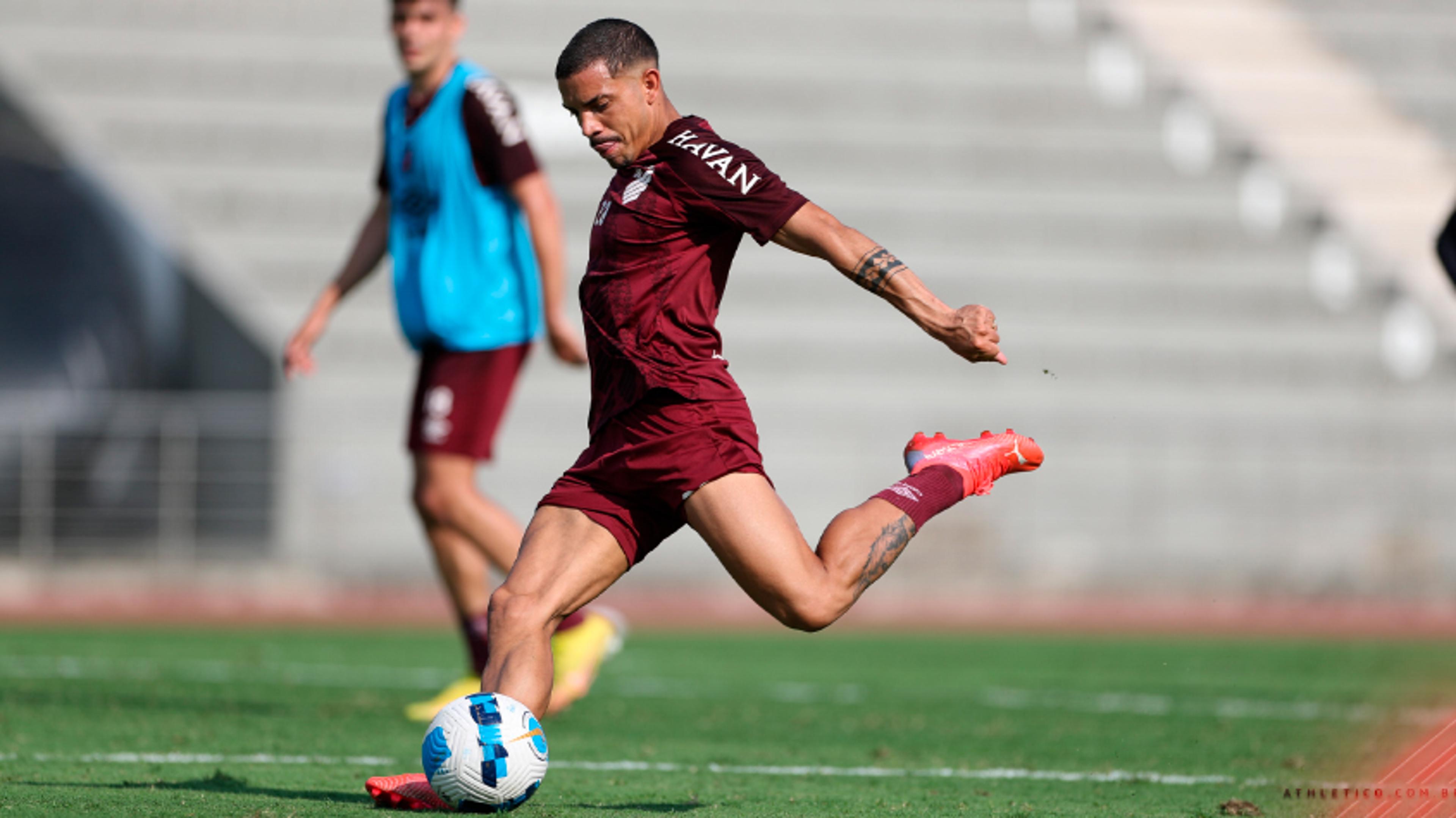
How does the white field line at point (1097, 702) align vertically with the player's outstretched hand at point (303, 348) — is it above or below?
below

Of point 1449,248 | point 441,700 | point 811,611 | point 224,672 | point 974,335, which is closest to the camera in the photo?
point 974,335

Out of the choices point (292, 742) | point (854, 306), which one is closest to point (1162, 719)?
point (292, 742)

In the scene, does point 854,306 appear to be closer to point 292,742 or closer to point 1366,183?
point 1366,183

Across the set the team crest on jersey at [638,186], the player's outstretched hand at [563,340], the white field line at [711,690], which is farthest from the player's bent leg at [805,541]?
the white field line at [711,690]

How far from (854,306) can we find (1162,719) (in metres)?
13.2

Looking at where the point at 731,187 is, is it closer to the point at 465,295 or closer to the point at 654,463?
the point at 654,463

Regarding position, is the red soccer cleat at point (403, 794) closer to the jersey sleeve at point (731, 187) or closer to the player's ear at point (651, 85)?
the jersey sleeve at point (731, 187)

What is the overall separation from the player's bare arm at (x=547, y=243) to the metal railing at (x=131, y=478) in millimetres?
10881

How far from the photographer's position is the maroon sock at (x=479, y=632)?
5.98 metres

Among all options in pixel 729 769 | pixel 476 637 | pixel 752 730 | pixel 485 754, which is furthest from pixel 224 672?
pixel 485 754

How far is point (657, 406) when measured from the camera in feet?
13.7

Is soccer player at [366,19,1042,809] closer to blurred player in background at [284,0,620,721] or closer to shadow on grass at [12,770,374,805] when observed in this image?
shadow on grass at [12,770,374,805]

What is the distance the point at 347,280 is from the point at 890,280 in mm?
3079

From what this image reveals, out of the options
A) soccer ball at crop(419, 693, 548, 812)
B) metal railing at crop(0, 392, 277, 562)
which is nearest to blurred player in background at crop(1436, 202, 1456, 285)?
soccer ball at crop(419, 693, 548, 812)
